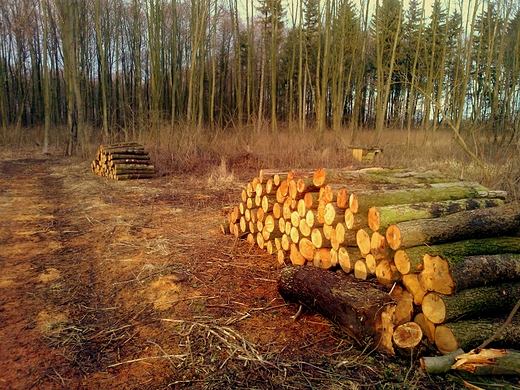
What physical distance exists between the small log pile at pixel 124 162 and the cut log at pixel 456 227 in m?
9.78

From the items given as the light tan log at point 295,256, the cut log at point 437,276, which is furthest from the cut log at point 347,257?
the cut log at point 437,276

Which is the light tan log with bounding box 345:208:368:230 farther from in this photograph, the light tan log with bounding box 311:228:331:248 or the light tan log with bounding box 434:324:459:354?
the light tan log with bounding box 434:324:459:354

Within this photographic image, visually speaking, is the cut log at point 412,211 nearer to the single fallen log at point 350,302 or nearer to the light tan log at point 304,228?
the single fallen log at point 350,302

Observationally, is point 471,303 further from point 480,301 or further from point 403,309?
point 403,309

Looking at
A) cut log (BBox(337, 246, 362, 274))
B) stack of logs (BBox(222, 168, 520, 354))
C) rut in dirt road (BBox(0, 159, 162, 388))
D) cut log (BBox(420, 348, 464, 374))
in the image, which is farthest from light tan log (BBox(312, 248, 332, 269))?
rut in dirt road (BBox(0, 159, 162, 388))

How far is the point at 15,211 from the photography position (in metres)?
6.90

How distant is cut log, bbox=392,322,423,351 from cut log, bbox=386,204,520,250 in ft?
2.01

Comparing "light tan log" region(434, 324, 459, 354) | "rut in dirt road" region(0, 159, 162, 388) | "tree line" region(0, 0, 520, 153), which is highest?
"tree line" region(0, 0, 520, 153)

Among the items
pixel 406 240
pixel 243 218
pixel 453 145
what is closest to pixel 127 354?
pixel 406 240

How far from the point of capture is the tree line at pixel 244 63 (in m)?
16.3

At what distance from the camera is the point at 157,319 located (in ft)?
10.4

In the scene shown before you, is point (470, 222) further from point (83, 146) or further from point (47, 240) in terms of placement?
point (83, 146)

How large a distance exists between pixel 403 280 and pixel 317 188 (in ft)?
4.77

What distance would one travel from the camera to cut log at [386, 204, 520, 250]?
2973 millimetres
